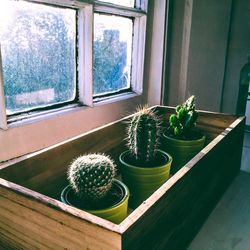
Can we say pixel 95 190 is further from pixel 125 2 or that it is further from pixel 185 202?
pixel 125 2

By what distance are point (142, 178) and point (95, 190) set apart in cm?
23

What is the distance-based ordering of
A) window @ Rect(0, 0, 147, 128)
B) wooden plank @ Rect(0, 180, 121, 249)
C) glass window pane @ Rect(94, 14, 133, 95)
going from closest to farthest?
wooden plank @ Rect(0, 180, 121, 249)
window @ Rect(0, 0, 147, 128)
glass window pane @ Rect(94, 14, 133, 95)

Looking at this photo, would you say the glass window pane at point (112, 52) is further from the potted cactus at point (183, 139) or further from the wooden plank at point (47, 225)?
the wooden plank at point (47, 225)

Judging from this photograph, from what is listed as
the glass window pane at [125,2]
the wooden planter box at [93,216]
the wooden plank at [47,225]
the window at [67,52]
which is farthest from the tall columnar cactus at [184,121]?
the wooden plank at [47,225]

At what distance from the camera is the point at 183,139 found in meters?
1.17

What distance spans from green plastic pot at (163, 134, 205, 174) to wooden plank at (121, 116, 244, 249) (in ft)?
0.38

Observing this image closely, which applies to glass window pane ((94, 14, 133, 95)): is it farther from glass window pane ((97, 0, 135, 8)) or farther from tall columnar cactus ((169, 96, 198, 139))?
tall columnar cactus ((169, 96, 198, 139))

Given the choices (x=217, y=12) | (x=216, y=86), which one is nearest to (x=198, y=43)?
(x=217, y=12)

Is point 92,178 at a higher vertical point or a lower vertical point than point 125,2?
lower

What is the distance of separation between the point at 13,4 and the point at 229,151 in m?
0.92

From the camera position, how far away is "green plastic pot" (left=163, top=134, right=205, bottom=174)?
114 centimetres

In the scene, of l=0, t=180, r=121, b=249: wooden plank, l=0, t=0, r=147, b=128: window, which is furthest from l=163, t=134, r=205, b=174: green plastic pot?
l=0, t=180, r=121, b=249: wooden plank

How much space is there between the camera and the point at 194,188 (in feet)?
2.65

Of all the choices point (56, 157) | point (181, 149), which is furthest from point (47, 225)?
point (181, 149)
